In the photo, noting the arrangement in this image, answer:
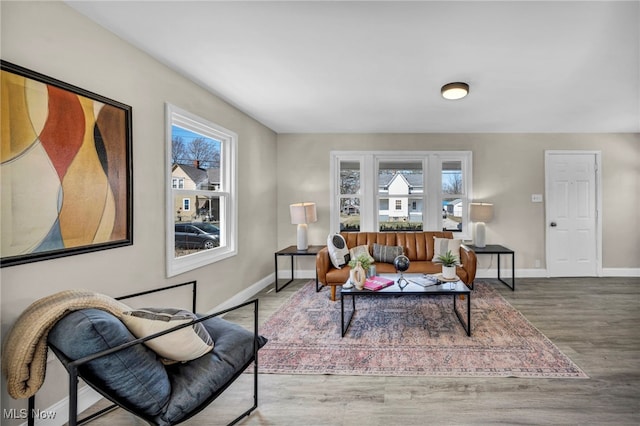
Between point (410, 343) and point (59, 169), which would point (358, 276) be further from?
point (59, 169)

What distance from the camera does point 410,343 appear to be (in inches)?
101

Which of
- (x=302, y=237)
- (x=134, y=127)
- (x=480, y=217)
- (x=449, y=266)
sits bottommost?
(x=449, y=266)

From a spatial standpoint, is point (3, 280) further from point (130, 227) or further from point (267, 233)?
point (267, 233)

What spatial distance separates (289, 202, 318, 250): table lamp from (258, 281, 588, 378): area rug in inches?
44.2

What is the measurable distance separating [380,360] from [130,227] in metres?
2.16

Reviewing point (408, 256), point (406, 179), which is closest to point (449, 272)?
point (408, 256)

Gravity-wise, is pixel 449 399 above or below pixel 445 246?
below

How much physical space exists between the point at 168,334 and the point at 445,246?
354cm

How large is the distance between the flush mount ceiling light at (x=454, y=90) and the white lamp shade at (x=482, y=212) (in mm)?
2060

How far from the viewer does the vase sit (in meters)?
2.78

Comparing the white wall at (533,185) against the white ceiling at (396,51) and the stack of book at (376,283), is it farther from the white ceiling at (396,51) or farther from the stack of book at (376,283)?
the stack of book at (376,283)

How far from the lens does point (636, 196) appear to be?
4.71 metres

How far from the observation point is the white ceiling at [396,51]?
1.80m

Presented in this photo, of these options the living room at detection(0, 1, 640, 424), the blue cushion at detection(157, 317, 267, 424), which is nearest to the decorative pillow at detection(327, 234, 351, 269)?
the living room at detection(0, 1, 640, 424)
